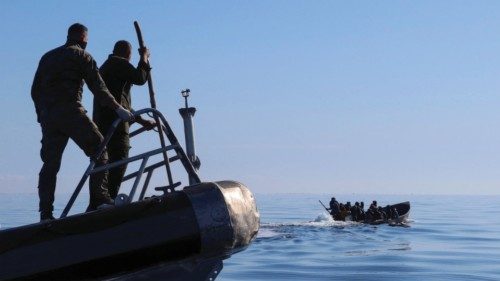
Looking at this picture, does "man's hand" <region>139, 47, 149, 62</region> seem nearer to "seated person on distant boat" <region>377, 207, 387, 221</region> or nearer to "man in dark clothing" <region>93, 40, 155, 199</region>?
"man in dark clothing" <region>93, 40, 155, 199</region>

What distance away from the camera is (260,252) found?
26266mm

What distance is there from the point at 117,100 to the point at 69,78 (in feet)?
2.76

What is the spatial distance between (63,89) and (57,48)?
0.39 m

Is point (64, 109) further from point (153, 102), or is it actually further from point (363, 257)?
point (363, 257)

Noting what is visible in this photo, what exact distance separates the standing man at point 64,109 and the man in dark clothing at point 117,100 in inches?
26.1

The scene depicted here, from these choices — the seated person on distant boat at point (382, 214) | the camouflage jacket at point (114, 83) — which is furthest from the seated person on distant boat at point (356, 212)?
the camouflage jacket at point (114, 83)

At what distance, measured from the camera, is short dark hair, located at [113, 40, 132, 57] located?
24.8ft

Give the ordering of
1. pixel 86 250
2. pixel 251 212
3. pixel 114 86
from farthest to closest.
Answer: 1. pixel 114 86
2. pixel 251 212
3. pixel 86 250

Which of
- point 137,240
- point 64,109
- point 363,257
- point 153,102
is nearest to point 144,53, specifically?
point 153,102

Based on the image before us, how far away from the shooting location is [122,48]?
24.8 ft

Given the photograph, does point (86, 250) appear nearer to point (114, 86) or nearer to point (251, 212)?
point (251, 212)

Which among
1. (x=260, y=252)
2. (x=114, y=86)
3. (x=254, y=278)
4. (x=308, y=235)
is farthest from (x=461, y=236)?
(x=114, y=86)

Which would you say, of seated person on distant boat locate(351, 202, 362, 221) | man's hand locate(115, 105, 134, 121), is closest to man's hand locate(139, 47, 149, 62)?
man's hand locate(115, 105, 134, 121)

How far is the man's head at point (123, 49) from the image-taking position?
24.8ft
